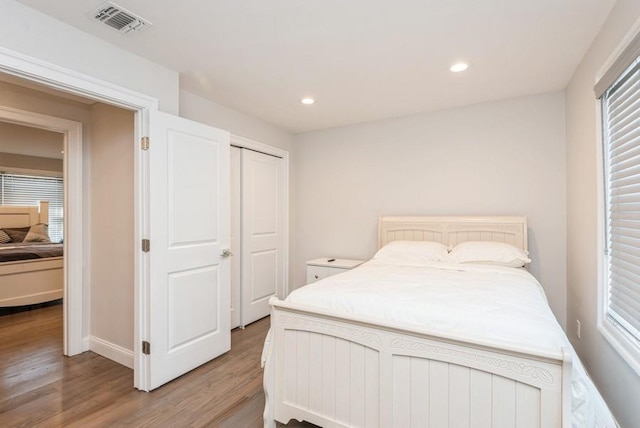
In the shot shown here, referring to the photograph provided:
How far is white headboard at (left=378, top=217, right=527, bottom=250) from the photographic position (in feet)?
10.0

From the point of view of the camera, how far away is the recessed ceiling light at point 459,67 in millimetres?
2461

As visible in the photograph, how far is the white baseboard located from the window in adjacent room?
3.33m

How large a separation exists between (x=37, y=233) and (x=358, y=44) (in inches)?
260

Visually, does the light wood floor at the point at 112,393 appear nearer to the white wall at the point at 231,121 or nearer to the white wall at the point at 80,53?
the white wall at the point at 80,53

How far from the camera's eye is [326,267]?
3709 mm

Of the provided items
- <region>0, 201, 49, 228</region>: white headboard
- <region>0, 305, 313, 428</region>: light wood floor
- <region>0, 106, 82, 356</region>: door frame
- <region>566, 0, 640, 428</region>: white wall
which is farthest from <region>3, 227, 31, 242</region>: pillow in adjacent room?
<region>566, 0, 640, 428</region>: white wall

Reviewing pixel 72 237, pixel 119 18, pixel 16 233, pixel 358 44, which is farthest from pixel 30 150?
pixel 358 44

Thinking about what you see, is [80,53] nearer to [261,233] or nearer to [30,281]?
[261,233]

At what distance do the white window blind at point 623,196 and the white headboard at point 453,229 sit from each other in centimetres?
106

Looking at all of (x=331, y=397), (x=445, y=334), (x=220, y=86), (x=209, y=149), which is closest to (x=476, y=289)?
(x=445, y=334)

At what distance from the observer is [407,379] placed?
1495 millimetres

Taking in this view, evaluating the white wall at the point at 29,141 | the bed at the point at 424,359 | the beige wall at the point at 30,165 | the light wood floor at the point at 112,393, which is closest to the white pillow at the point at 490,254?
the bed at the point at 424,359

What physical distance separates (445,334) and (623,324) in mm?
1136

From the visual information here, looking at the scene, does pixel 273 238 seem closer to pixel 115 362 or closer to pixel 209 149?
pixel 209 149
